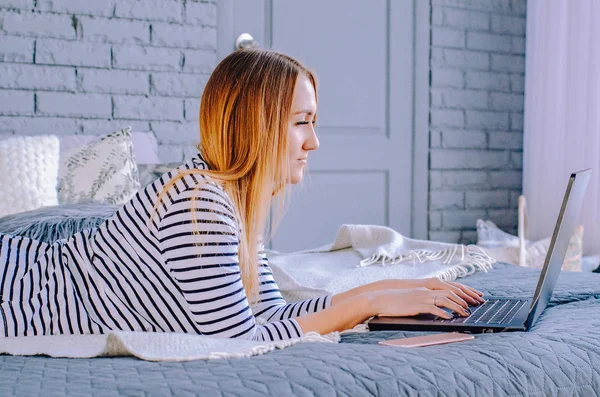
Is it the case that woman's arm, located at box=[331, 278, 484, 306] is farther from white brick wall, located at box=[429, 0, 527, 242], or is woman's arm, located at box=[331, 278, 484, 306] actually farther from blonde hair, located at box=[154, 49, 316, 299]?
white brick wall, located at box=[429, 0, 527, 242]

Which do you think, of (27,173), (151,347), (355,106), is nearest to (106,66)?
(27,173)

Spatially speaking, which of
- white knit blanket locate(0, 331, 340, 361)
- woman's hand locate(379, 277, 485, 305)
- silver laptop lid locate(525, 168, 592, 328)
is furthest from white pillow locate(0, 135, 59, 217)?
silver laptop lid locate(525, 168, 592, 328)

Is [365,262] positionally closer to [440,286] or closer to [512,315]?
[440,286]

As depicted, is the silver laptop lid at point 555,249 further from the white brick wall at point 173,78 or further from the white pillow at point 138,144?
the white brick wall at point 173,78

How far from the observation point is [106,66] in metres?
3.05

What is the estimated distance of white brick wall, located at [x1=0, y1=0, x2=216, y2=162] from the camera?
2904mm

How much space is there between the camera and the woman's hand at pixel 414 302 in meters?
1.35

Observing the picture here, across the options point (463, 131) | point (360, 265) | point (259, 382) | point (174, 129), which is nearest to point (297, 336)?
point (259, 382)

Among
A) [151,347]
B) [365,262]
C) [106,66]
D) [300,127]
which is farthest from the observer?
[106,66]

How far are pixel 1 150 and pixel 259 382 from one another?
4.80ft

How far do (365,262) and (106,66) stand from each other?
4.91ft

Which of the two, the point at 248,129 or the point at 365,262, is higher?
the point at 248,129

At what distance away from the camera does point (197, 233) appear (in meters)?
1.24

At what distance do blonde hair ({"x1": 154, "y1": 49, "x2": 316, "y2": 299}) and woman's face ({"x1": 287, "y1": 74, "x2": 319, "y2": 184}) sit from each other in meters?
0.02
